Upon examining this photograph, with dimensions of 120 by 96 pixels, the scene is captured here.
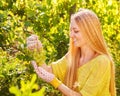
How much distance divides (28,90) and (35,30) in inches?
151

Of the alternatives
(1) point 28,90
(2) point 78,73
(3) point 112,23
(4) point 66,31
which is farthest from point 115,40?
(1) point 28,90

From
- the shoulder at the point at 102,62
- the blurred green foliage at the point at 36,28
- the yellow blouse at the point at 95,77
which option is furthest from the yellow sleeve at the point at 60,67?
the blurred green foliage at the point at 36,28

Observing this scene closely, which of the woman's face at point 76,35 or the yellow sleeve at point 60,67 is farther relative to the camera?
the yellow sleeve at point 60,67

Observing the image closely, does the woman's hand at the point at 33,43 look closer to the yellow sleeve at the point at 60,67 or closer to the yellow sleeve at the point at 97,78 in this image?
the yellow sleeve at the point at 60,67

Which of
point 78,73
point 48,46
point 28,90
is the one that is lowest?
point 48,46

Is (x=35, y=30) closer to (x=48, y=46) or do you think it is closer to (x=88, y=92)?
(x=48, y=46)

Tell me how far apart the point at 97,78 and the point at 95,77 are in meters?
0.02

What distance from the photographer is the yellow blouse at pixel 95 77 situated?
10.0 ft

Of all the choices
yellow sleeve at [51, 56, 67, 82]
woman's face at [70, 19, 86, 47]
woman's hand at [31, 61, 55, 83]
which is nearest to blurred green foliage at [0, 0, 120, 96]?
yellow sleeve at [51, 56, 67, 82]

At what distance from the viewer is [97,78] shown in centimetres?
306

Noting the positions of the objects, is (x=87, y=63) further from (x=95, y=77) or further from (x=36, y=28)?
(x=36, y=28)

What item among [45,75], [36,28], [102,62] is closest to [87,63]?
[102,62]

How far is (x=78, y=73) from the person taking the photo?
10.4 feet

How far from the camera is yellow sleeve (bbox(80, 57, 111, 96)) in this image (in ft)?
9.99
